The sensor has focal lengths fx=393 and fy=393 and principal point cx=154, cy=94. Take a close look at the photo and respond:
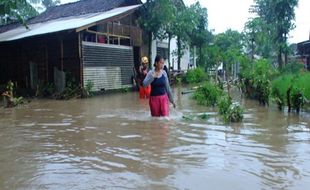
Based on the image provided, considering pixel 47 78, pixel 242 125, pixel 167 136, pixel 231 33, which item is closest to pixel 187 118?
pixel 242 125

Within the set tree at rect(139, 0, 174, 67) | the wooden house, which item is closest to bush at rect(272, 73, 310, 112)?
the wooden house

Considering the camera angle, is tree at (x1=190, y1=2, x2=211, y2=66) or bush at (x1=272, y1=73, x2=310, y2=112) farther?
tree at (x1=190, y1=2, x2=211, y2=66)

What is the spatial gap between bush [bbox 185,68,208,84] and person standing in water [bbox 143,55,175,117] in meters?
16.6

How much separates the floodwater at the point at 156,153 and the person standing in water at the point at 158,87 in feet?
0.91

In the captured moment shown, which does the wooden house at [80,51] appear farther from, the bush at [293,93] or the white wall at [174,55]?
the bush at [293,93]

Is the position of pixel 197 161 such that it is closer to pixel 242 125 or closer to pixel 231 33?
pixel 242 125

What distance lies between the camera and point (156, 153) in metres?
5.84

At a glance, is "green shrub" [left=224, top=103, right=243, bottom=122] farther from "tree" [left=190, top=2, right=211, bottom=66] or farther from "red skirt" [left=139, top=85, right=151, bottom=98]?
"tree" [left=190, top=2, right=211, bottom=66]

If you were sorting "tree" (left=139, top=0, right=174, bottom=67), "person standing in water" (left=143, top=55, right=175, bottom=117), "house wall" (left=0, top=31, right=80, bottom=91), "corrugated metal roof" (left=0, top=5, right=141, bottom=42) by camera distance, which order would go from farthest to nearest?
"tree" (left=139, top=0, right=174, bottom=67)
"house wall" (left=0, top=31, right=80, bottom=91)
"corrugated metal roof" (left=0, top=5, right=141, bottom=42)
"person standing in water" (left=143, top=55, right=175, bottom=117)

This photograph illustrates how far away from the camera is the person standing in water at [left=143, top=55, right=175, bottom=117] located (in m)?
8.52

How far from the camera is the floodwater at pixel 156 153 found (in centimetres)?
445

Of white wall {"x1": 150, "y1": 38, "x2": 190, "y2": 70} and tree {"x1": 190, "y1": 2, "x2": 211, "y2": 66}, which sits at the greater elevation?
tree {"x1": 190, "y1": 2, "x2": 211, "y2": 66}

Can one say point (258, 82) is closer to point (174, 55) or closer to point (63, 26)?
point (63, 26)

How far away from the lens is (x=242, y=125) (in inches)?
333
